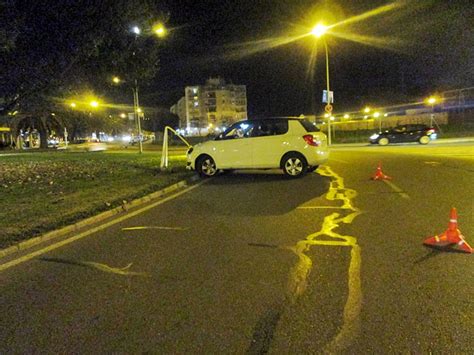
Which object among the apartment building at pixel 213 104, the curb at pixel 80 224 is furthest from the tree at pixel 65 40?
the apartment building at pixel 213 104

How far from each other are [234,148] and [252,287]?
29.8 feet

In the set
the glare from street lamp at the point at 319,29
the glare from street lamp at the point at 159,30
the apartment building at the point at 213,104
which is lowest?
the glare from street lamp at the point at 159,30

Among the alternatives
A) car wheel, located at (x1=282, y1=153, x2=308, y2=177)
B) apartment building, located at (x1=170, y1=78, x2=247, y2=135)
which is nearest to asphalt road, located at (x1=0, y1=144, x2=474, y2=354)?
car wheel, located at (x1=282, y1=153, x2=308, y2=177)

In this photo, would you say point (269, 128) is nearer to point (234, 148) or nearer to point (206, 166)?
point (234, 148)

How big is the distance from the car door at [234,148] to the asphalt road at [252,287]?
17.1 ft

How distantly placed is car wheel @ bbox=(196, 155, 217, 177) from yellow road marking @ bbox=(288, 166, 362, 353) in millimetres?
5909

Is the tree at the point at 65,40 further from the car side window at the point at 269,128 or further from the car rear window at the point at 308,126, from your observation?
the car rear window at the point at 308,126

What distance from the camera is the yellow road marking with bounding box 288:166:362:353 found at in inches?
130

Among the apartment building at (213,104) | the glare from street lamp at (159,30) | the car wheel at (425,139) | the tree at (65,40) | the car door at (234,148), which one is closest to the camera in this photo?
the tree at (65,40)

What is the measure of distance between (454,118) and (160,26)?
3464 centimetres

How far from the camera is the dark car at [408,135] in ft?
100

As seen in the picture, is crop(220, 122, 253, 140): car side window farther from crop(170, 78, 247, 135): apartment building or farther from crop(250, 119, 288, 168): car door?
crop(170, 78, 247, 135): apartment building

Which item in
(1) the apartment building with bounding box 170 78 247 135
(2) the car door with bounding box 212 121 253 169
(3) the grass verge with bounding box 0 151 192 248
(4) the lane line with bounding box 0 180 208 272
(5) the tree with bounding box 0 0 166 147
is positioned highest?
(1) the apartment building with bounding box 170 78 247 135

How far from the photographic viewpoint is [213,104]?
471 ft
